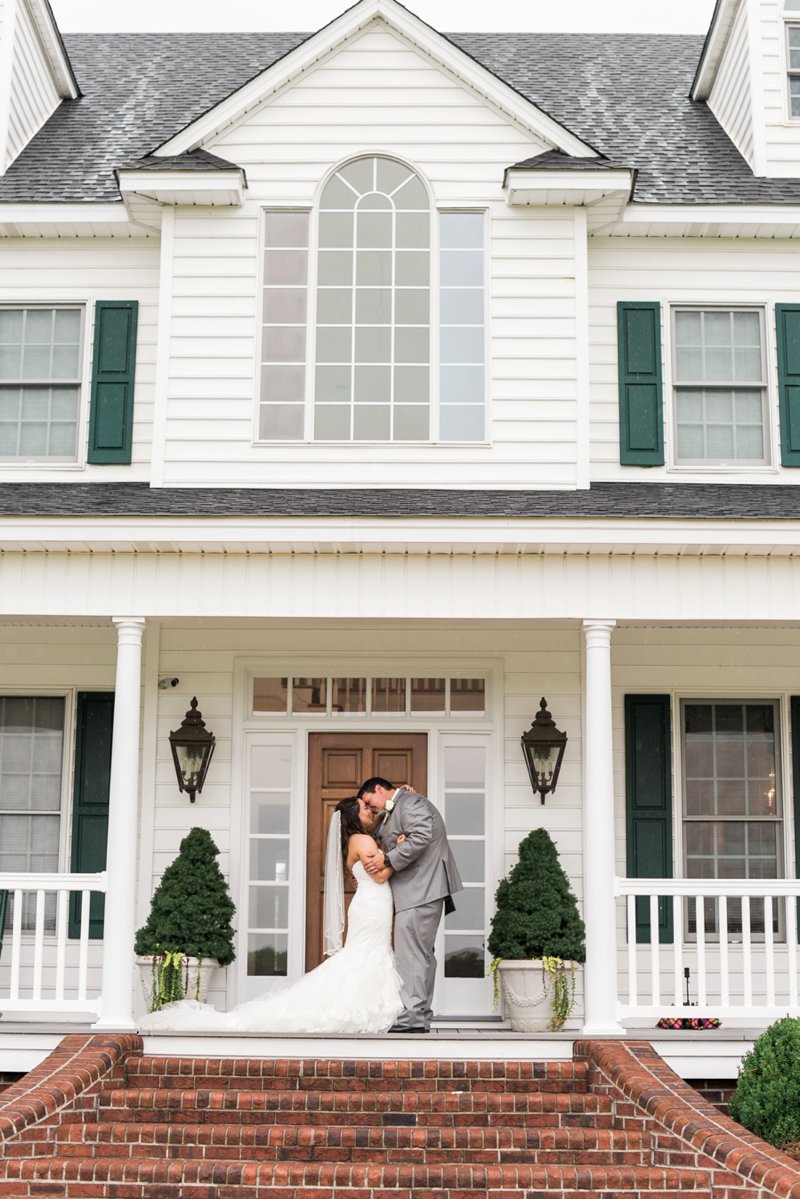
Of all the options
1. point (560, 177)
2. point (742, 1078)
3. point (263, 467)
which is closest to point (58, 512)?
point (263, 467)

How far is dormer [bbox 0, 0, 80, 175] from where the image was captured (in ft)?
38.9

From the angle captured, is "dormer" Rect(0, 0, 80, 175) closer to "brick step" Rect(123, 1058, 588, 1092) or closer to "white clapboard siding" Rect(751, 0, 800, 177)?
"white clapboard siding" Rect(751, 0, 800, 177)

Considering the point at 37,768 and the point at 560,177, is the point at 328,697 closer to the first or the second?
the point at 37,768

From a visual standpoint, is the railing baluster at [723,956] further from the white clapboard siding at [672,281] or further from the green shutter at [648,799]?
the white clapboard siding at [672,281]

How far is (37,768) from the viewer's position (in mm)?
10836

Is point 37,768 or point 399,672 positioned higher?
point 399,672

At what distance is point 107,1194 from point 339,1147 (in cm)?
120

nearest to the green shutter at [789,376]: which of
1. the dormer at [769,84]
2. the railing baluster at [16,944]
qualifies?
the dormer at [769,84]

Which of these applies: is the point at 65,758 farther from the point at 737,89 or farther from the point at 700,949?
the point at 737,89

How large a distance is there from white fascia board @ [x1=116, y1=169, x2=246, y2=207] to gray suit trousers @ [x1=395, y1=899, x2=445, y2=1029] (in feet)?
18.1

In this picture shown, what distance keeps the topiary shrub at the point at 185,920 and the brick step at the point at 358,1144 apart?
82.1 inches

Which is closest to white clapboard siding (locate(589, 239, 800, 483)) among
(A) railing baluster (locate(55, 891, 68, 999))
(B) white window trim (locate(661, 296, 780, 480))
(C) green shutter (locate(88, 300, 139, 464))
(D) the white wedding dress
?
(B) white window trim (locate(661, 296, 780, 480))

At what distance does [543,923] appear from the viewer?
31.6 ft

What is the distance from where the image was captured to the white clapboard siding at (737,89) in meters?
11.9
